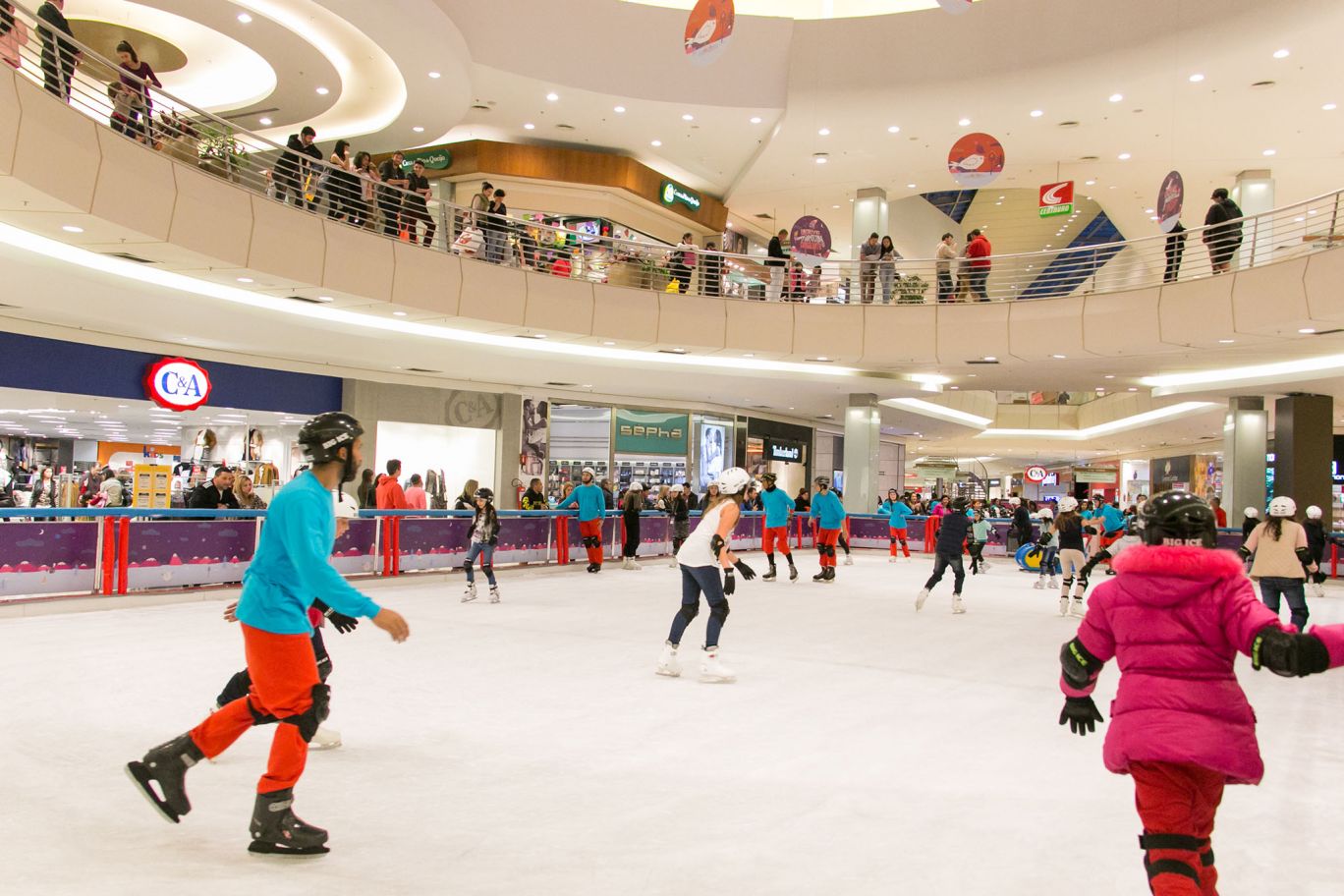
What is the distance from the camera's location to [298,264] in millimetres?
13266

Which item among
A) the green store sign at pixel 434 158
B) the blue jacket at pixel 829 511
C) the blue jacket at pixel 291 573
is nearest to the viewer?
the blue jacket at pixel 291 573

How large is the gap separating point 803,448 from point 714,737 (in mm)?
29038

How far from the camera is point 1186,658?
2688 millimetres

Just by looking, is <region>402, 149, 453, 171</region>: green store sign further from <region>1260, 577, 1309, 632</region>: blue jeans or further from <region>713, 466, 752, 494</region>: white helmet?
<region>1260, 577, 1309, 632</region>: blue jeans

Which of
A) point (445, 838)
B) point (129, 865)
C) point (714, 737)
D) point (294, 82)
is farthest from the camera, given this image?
point (294, 82)

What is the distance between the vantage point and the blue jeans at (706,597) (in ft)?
24.3

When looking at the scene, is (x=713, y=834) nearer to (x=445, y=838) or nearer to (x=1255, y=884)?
(x=445, y=838)

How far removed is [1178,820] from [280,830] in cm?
297

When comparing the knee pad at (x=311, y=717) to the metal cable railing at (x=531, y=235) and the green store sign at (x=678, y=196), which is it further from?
the green store sign at (x=678, y=196)

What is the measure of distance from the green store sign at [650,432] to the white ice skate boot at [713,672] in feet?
64.3

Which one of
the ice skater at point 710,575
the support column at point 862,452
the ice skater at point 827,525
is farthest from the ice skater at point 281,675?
the support column at point 862,452

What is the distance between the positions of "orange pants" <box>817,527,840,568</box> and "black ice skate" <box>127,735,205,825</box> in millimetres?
13442

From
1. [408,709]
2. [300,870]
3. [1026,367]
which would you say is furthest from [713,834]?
[1026,367]

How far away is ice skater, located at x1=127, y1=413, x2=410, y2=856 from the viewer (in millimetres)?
3582
